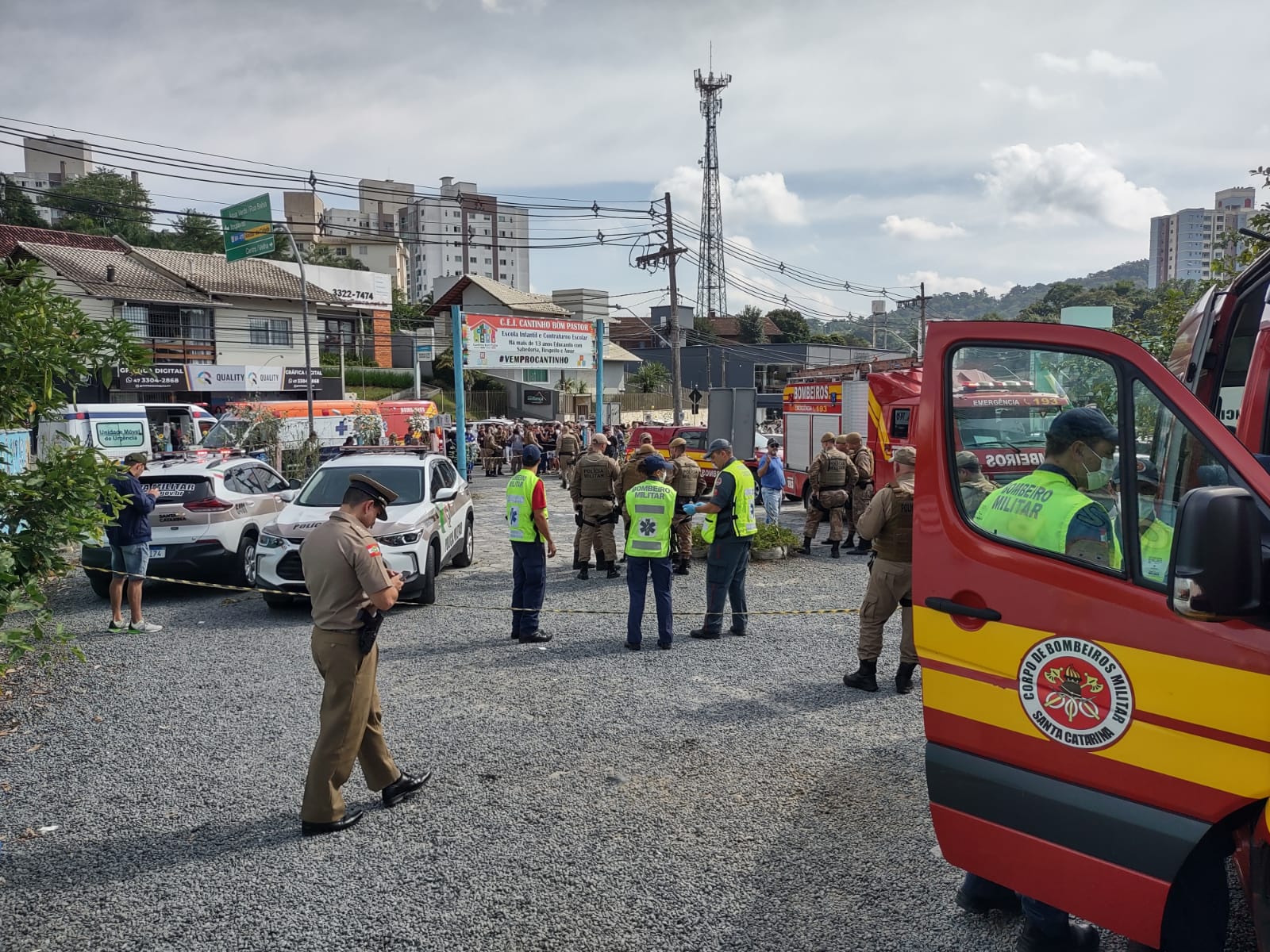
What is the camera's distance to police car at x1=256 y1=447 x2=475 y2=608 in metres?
9.66

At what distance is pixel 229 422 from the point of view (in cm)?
2598

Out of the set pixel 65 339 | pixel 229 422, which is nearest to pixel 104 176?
pixel 229 422

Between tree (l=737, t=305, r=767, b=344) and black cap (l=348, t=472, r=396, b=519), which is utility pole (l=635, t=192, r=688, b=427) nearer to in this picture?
black cap (l=348, t=472, r=396, b=519)

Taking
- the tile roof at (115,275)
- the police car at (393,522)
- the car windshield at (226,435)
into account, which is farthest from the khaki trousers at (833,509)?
the tile roof at (115,275)

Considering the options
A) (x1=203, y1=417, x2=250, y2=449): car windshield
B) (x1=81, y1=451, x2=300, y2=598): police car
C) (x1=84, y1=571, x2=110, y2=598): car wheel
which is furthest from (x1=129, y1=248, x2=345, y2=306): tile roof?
(x1=84, y1=571, x2=110, y2=598): car wheel

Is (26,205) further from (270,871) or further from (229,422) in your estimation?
(270,871)

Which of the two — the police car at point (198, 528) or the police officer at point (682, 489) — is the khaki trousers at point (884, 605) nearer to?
the police officer at point (682, 489)

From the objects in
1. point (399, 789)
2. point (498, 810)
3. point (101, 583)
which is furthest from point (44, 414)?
point (101, 583)

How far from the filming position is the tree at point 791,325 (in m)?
82.8

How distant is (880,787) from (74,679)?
6532 mm

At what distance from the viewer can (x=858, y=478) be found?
1395cm

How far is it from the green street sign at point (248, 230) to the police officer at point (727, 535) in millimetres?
22264

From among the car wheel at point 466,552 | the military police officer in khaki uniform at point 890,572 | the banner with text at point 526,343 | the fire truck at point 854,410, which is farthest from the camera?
the banner with text at point 526,343

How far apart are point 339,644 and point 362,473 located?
20.1 ft
